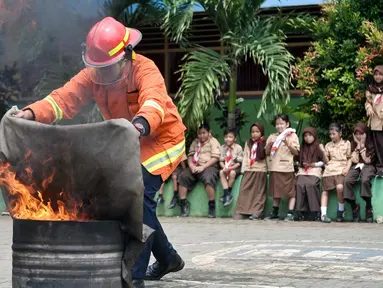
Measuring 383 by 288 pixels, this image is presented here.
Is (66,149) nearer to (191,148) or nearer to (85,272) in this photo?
(85,272)

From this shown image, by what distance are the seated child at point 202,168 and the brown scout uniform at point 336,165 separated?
1.79m

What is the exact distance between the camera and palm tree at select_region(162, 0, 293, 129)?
13.6m

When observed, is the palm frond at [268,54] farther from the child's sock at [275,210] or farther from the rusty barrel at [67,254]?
the rusty barrel at [67,254]

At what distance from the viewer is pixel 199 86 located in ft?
44.7

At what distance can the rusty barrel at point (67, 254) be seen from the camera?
181 inches

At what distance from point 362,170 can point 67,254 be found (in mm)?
8333

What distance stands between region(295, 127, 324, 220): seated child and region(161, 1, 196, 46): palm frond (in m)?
2.64

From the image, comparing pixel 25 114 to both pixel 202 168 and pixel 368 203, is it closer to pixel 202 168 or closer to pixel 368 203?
pixel 368 203

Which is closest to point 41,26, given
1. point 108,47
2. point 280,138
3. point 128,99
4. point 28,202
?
point 128,99

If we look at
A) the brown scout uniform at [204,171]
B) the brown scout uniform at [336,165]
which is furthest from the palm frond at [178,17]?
the brown scout uniform at [336,165]

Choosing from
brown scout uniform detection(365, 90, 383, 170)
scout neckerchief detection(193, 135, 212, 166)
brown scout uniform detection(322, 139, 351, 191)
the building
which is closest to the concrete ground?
brown scout uniform detection(322, 139, 351, 191)

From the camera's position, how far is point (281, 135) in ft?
42.3

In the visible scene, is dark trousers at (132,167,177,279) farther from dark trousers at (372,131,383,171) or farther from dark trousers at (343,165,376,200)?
dark trousers at (372,131,383,171)

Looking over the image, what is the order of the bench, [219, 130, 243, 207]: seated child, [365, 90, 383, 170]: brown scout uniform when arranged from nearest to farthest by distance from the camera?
[365, 90, 383, 170]: brown scout uniform < the bench < [219, 130, 243, 207]: seated child
